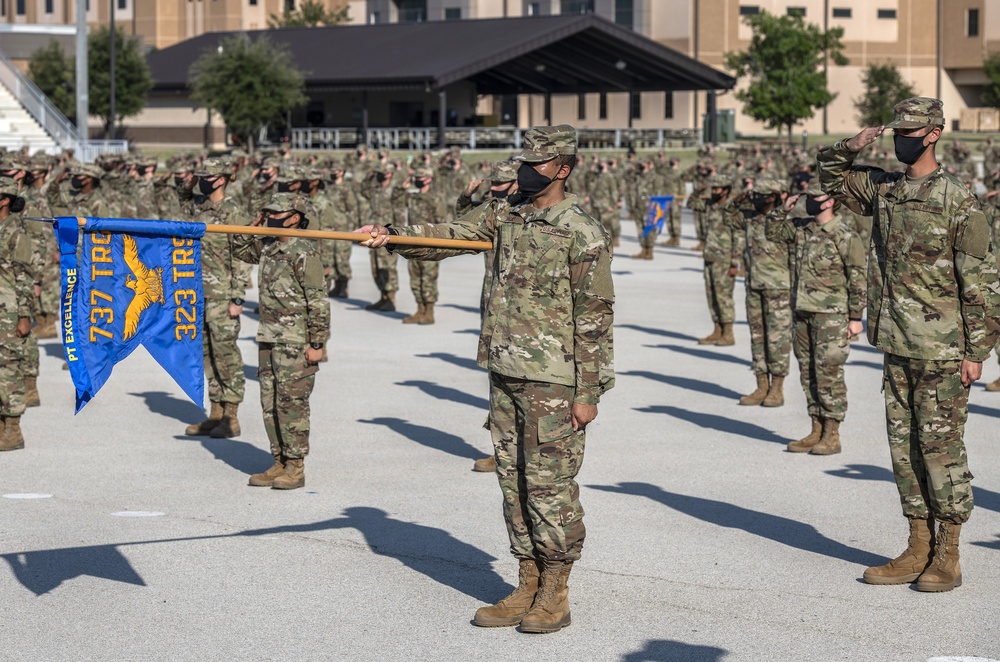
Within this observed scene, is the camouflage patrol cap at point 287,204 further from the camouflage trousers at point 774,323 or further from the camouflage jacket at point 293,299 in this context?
the camouflage trousers at point 774,323

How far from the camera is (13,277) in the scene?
11141mm

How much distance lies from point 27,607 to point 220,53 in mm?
49966

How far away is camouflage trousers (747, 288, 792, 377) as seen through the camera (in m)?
12.9

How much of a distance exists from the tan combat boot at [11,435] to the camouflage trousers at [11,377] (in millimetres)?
85

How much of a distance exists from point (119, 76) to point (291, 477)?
52818mm

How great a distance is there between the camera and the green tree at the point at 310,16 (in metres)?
82.3

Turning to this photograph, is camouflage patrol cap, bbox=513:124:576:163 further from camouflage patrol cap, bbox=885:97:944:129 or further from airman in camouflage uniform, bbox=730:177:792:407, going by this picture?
airman in camouflage uniform, bbox=730:177:792:407

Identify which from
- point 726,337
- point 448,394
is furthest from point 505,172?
point 726,337

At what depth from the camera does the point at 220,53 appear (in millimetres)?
55188

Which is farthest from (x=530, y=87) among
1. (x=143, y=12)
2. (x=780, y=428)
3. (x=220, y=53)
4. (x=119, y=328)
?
(x=119, y=328)

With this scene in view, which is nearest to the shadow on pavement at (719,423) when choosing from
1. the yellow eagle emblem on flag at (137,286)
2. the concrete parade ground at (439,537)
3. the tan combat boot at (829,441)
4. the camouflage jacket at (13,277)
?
the concrete parade ground at (439,537)

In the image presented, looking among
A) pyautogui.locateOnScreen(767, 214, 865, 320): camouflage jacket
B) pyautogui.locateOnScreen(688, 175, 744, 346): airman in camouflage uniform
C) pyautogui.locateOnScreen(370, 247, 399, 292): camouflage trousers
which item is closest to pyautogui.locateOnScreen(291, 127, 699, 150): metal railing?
pyautogui.locateOnScreen(370, 247, 399, 292): camouflage trousers

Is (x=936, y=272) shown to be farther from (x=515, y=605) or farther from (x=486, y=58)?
(x=486, y=58)

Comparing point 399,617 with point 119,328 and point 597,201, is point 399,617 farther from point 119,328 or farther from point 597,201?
point 597,201
